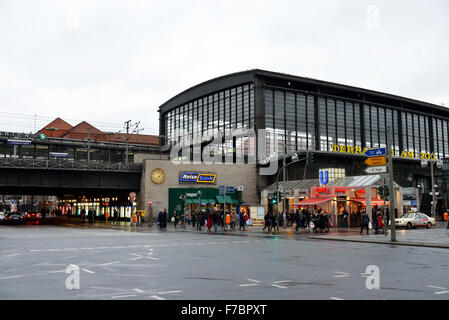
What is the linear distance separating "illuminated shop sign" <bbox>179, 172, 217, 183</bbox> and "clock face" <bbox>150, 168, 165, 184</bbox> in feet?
7.79

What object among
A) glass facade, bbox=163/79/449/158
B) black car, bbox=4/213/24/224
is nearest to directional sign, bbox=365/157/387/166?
glass facade, bbox=163/79/449/158

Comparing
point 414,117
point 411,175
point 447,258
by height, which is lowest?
point 447,258

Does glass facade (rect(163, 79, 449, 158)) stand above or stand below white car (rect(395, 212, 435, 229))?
above

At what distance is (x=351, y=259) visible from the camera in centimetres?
1510

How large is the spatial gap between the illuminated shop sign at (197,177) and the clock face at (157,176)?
2375mm

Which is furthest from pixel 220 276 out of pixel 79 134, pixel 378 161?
pixel 79 134

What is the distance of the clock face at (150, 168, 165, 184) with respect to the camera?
2135 inches

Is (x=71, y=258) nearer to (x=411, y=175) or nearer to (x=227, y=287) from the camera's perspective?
(x=227, y=287)

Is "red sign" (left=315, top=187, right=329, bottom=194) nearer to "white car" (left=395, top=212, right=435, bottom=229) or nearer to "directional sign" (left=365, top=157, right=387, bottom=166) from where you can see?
"white car" (left=395, top=212, right=435, bottom=229)

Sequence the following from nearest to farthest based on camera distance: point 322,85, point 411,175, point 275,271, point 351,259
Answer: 1. point 275,271
2. point 351,259
3. point 411,175
4. point 322,85

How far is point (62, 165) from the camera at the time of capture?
50625mm

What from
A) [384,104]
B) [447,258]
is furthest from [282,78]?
[447,258]

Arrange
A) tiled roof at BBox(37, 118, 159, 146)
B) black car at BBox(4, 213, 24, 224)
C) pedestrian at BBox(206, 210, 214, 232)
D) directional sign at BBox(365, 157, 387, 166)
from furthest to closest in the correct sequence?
tiled roof at BBox(37, 118, 159, 146) < black car at BBox(4, 213, 24, 224) < pedestrian at BBox(206, 210, 214, 232) < directional sign at BBox(365, 157, 387, 166)
